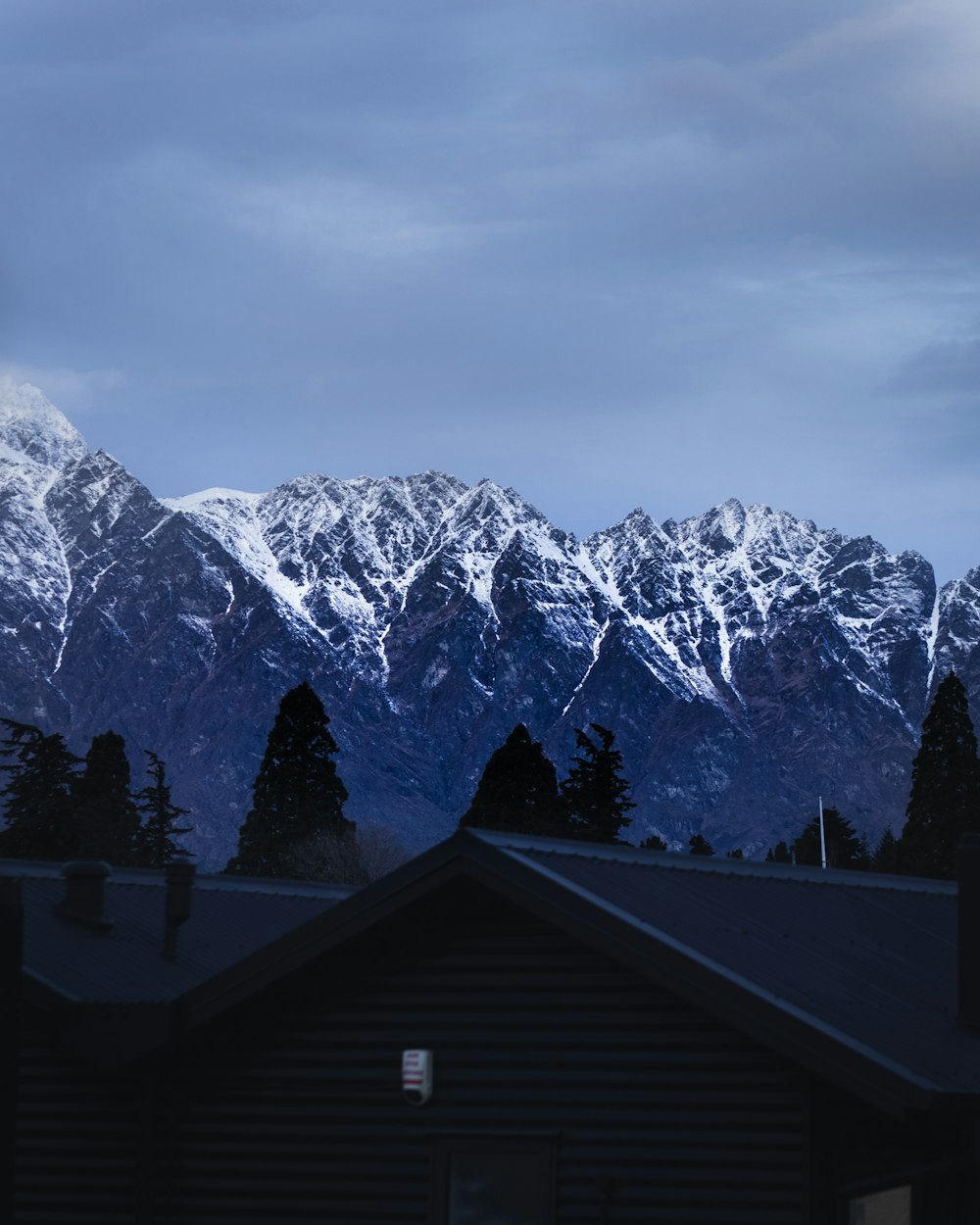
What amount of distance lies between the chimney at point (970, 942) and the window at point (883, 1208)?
83.8 inches

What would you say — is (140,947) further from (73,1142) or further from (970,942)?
(970,942)

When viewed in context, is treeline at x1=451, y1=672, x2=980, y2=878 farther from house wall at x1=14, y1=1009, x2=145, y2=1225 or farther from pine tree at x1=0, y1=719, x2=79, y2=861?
house wall at x1=14, y1=1009, x2=145, y2=1225

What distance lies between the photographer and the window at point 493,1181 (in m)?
19.7

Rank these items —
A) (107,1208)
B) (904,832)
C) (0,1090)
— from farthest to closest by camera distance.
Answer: (904,832), (107,1208), (0,1090)

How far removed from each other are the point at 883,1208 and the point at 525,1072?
367 centimetres

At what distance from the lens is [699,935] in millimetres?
20672

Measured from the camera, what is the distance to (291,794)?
104 m

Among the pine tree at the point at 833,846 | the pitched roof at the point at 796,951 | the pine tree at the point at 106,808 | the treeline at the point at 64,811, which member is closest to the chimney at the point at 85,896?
the pitched roof at the point at 796,951

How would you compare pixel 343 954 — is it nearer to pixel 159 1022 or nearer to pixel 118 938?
pixel 159 1022

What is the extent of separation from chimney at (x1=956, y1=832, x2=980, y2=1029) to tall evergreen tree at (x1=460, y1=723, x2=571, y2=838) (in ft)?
232

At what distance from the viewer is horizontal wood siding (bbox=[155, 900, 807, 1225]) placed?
19.1 meters

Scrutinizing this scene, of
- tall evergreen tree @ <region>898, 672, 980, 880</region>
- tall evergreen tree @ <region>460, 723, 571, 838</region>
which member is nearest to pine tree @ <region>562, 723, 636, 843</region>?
tall evergreen tree @ <region>460, 723, 571, 838</region>

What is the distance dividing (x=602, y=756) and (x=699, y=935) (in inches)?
3092

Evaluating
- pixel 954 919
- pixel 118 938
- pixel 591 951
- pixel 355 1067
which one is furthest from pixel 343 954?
pixel 954 919
